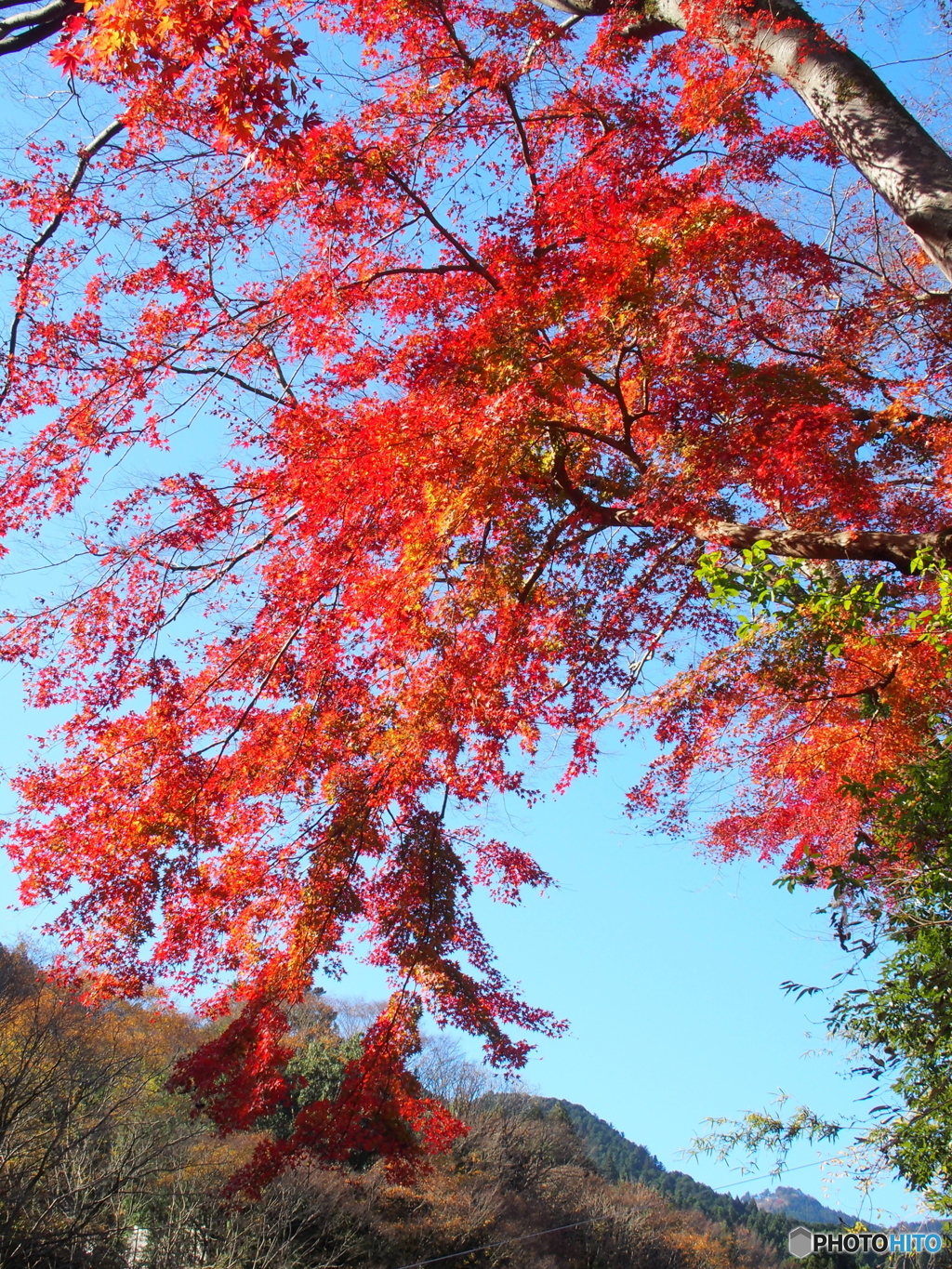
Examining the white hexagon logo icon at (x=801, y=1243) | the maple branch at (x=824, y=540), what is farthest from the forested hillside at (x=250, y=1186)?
the maple branch at (x=824, y=540)

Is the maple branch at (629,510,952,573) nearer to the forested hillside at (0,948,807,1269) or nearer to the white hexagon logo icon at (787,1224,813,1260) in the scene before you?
the white hexagon logo icon at (787,1224,813,1260)

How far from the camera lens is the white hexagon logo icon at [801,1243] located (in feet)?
19.1

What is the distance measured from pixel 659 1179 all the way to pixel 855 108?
67.8 meters

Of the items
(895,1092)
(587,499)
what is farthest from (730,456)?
(895,1092)

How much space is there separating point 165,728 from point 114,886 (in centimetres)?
156

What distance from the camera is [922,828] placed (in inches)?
172

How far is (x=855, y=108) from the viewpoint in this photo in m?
5.79

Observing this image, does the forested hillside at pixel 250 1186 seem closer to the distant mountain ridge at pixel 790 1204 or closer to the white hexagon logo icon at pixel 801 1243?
A: the white hexagon logo icon at pixel 801 1243

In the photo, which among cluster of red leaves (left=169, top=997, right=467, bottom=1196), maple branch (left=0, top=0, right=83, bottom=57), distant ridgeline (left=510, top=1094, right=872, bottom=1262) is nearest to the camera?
maple branch (left=0, top=0, right=83, bottom=57)

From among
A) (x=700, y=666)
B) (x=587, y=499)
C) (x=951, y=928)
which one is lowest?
(x=951, y=928)

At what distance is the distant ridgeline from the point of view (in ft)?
140

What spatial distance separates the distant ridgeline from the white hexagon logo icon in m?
30.7

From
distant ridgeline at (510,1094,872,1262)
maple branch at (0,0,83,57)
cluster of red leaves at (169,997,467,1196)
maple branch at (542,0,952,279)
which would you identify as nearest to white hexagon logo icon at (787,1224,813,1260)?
cluster of red leaves at (169,997,467,1196)

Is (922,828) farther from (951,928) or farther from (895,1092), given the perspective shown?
(895,1092)
